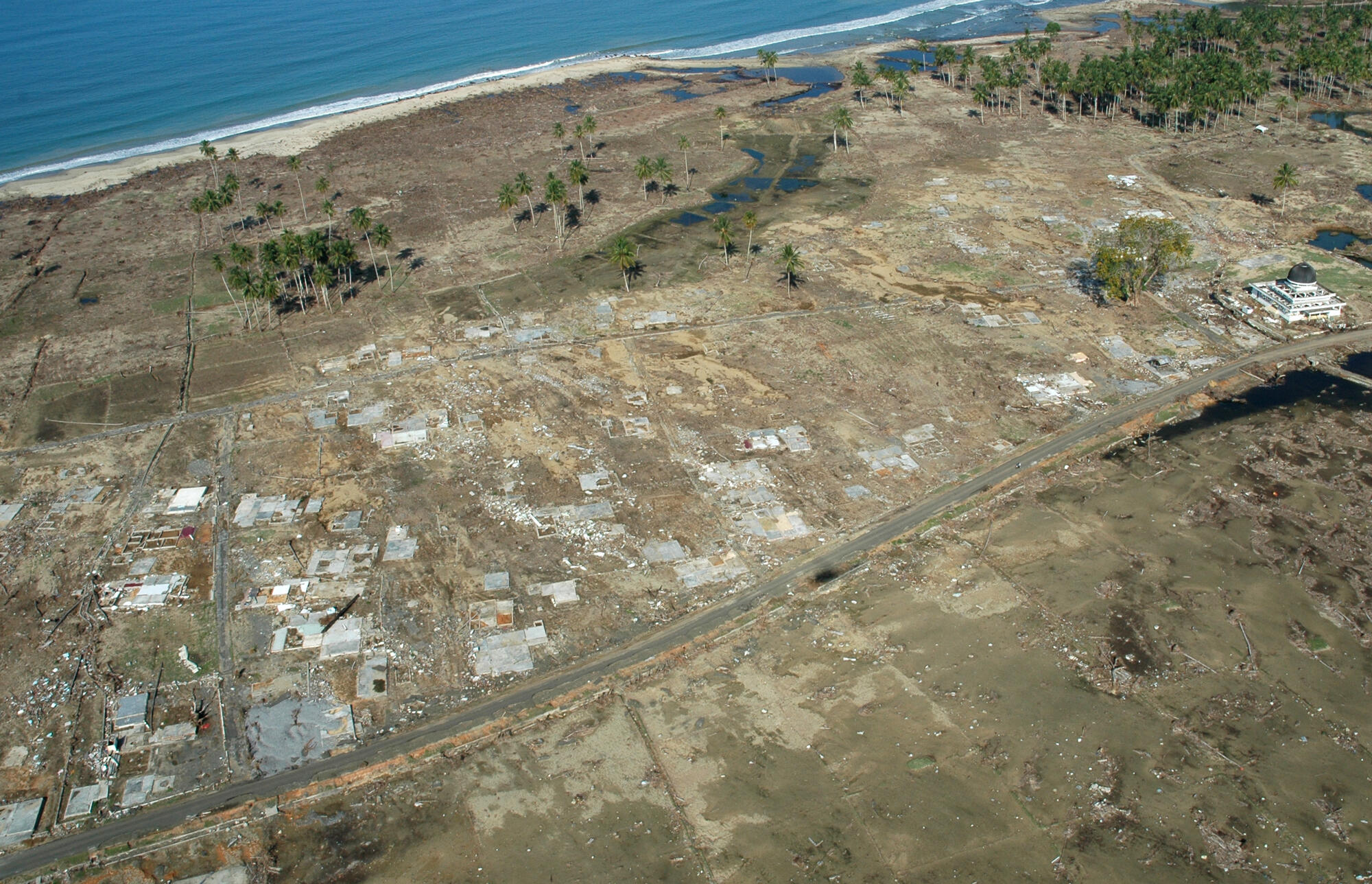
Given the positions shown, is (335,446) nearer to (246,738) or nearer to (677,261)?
(246,738)

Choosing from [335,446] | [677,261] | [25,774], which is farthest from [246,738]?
[677,261]

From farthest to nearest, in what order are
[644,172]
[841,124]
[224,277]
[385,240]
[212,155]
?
[841,124] < [212,155] < [644,172] < [224,277] < [385,240]

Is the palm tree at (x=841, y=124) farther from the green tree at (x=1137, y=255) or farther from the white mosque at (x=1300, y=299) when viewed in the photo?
the white mosque at (x=1300, y=299)

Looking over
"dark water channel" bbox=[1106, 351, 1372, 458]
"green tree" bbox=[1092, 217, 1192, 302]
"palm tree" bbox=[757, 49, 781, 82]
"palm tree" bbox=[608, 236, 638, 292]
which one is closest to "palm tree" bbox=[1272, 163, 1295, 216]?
"green tree" bbox=[1092, 217, 1192, 302]

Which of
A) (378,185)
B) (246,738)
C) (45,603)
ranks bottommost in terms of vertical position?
(246,738)

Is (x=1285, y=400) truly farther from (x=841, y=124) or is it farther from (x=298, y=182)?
(x=298, y=182)

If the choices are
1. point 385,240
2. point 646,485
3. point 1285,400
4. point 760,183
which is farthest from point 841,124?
point 646,485
